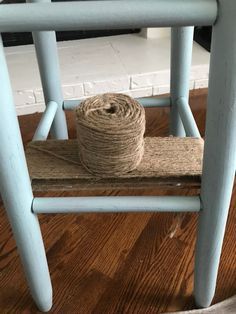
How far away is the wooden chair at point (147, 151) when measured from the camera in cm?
39

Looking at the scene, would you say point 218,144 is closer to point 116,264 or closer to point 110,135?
point 110,135

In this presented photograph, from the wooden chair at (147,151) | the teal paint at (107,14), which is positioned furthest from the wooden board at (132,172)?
the teal paint at (107,14)

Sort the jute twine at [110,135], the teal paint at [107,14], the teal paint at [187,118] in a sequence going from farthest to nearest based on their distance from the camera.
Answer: the teal paint at [187,118]
the jute twine at [110,135]
the teal paint at [107,14]

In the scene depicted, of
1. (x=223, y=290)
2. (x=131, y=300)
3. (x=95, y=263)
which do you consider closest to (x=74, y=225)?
(x=95, y=263)

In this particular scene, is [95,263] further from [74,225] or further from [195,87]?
[195,87]

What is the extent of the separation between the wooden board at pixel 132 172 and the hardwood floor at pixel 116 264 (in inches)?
9.5

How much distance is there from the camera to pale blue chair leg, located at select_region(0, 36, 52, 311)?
45 cm

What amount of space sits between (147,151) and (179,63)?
0.26 meters

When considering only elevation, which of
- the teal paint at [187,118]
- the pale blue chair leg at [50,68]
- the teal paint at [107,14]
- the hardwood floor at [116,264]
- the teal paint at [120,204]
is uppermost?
the teal paint at [107,14]

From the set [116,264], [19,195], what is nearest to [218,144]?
[19,195]

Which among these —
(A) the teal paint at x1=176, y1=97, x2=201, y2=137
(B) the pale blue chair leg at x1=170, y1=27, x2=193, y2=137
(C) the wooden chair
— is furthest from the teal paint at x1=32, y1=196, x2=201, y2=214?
(B) the pale blue chair leg at x1=170, y1=27, x2=193, y2=137

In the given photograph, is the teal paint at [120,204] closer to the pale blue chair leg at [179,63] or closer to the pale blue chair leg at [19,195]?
the pale blue chair leg at [19,195]

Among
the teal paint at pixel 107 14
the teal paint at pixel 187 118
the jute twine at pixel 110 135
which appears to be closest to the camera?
the teal paint at pixel 107 14

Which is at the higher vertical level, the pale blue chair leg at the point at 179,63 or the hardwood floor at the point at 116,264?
the pale blue chair leg at the point at 179,63
